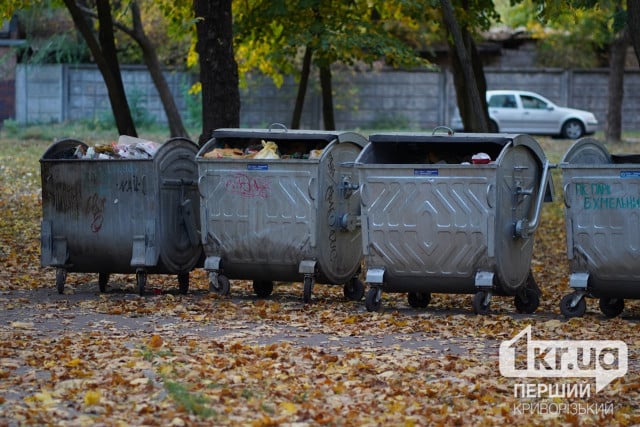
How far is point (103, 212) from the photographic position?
496 inches

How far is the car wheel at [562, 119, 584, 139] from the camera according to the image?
38156mm

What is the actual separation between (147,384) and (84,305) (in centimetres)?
423

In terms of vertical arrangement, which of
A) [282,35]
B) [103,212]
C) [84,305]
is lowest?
[84,305]

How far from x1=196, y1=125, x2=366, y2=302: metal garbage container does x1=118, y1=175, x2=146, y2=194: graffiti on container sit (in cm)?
54

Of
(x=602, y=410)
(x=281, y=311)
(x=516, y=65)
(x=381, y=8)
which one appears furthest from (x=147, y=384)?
(x=516, y=65)

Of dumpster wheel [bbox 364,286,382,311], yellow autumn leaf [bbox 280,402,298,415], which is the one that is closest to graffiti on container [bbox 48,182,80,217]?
dumpster wheel [bbox 364,286,382,311]

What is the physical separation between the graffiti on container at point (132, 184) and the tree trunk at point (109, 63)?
7824mm

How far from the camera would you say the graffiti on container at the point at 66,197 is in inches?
501

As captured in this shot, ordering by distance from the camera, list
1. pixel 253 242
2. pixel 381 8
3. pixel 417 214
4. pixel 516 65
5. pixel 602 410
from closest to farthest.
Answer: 1. pixel 602 410
2. pixel 417 214
3. pixel 253 242
4. pixel 381 8
5. pixel 516 65

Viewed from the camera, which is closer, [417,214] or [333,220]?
[417,214]

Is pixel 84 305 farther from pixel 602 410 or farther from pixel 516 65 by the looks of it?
pixel 516 65

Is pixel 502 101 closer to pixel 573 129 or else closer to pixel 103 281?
pixel 573 129

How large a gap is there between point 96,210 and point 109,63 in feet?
28.4

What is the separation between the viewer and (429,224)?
1152 cm
